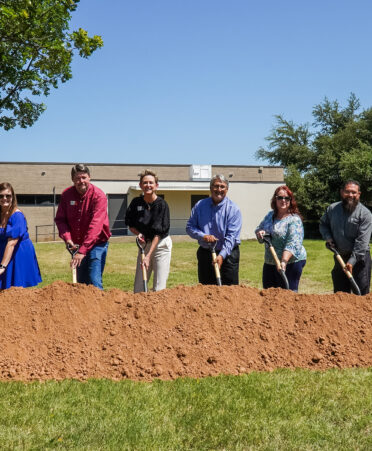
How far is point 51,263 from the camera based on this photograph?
44.6 feet

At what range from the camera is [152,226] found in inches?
201

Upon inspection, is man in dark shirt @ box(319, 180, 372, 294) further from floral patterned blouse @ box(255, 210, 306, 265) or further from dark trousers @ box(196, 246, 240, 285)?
dark trousers @ box(196, 246, 240, 285)

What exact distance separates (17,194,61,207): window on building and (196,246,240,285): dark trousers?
23.8 m

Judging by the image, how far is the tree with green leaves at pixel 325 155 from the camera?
27645 millimetres

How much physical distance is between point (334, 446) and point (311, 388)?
0.77m

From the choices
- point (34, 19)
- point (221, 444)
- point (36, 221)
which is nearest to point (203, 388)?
point (221, 444)

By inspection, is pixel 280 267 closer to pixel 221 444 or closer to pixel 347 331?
pixel 347 331

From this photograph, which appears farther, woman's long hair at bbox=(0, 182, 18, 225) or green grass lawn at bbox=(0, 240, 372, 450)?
woman's long hair at bbox=(0, 182, 18, 225)

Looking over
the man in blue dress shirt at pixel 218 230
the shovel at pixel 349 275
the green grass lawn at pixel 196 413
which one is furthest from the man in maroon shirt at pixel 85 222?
the shovel at pixel 349 275

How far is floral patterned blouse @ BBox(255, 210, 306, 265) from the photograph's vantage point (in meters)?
4.86

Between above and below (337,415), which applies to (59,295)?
above

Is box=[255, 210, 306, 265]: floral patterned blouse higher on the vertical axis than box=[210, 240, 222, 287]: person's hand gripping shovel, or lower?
higher

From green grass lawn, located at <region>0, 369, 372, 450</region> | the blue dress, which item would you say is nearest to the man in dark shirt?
green grass lawn, located at <region>0, 369, 372, 450</region>

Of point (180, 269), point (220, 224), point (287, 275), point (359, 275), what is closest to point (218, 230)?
point (220, 224)
